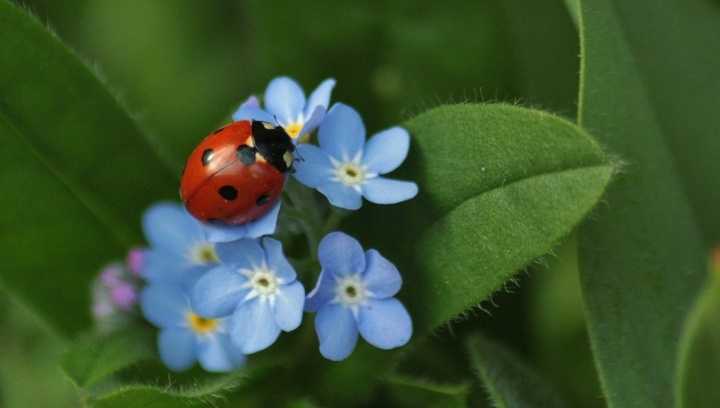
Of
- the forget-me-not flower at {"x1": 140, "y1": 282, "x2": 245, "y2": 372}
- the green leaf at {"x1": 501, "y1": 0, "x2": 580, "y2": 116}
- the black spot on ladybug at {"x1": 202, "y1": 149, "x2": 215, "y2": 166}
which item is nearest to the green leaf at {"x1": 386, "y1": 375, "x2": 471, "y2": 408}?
the forget-me-not flower at {"x1": 140, "y1": 282, "x2": 245, "y2": 372}

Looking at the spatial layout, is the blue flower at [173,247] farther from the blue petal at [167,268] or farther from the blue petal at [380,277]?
the blue petal at [380,277]

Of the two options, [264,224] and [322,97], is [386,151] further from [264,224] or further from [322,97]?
[264,224]

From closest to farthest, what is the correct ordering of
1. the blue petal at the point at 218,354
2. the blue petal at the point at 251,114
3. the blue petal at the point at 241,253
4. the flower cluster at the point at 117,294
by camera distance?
the blue petal at the point at 241,253 → the blue petal at the point at 251,114 → the blue petal at the point at 218,354 → the flower cluster at the point at 117,294

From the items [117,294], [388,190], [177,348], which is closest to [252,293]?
[388,190]

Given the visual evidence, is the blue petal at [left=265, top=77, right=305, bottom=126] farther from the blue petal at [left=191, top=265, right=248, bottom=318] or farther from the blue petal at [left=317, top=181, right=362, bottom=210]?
the blue petal at [left=191, top=265, right=248, bottom=318]

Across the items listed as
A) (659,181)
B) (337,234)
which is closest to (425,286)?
(337,234)

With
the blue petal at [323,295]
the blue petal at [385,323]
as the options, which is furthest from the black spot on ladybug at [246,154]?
the blue petal at [385,323]
